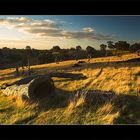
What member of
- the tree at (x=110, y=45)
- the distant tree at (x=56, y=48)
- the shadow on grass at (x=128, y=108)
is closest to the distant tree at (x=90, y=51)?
the tree at (x=110, y=45)

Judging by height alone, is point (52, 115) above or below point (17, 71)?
below

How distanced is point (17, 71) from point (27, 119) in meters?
2.87

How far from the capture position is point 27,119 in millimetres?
13586

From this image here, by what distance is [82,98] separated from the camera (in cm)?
1394

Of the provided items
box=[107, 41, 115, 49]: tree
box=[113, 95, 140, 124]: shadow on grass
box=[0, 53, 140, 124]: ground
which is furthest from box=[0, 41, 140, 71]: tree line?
box=[113, 95, 140, 124]: shadow on grass

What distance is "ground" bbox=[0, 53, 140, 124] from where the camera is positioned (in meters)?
13.4

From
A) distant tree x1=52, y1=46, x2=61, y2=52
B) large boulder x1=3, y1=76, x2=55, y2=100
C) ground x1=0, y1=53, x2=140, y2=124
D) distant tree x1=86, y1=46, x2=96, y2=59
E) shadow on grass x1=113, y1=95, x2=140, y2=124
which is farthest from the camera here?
distant tree x1=86, y1=46, x2=96, y2=59

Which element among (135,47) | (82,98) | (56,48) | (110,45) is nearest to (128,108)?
(82,98)

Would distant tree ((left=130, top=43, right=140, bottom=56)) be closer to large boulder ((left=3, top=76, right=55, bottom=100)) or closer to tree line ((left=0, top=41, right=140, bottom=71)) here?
tree line ((left=0, top=41, right=140, bottom=71))

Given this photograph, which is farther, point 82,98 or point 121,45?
point 121,45

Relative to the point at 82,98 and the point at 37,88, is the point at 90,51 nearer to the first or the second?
the point at 82,98
